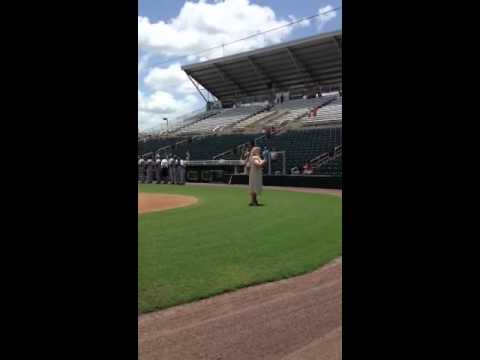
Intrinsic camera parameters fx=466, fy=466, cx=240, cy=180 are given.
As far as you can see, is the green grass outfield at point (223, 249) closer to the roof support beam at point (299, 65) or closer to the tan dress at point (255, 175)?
the tan dress at point (255, 175)

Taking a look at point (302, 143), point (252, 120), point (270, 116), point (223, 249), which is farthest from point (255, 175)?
point (252, 120)

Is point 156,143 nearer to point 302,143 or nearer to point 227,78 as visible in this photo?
point 227,78

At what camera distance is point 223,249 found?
19.6ft

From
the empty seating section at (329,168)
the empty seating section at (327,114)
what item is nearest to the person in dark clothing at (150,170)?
the empty seating section at (329,168)

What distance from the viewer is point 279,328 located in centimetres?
324

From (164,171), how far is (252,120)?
12.0 m

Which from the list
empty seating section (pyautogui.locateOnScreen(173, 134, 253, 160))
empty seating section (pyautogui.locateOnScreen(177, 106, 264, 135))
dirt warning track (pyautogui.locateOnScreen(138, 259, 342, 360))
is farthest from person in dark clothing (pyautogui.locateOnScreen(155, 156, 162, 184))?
dirt warning track (pyautogui.locateOnScreen(138, 259, 342, 360))

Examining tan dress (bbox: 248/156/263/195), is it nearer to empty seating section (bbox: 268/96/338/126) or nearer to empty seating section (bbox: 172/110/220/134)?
empty seating section (bbox: 268/96/338/126)


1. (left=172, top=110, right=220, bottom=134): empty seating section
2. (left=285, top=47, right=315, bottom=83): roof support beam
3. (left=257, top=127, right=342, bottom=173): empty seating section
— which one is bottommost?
(left=257, top=127, right=342, bottom=173): empty seating section

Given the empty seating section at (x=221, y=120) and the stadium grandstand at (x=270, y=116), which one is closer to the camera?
the stadium grandstand at (x=270, y=116)

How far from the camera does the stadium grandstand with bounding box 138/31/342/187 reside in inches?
1016

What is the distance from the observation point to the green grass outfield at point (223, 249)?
4273 millimetres
